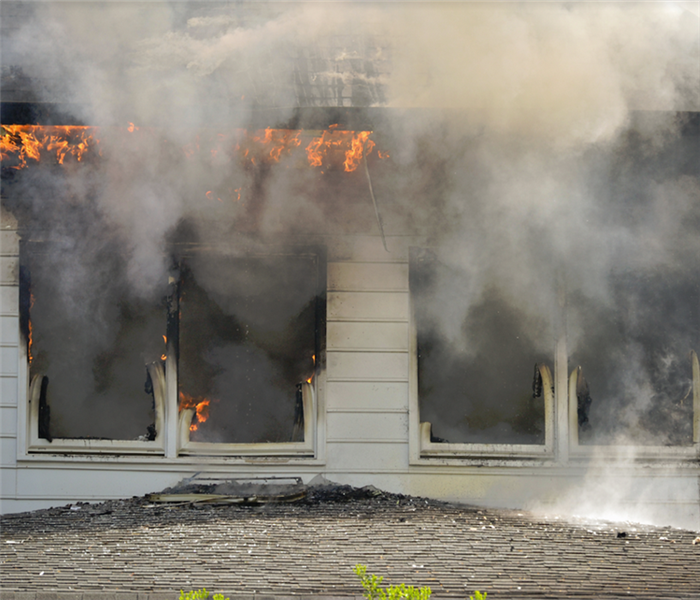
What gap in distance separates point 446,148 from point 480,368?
7.91 feet

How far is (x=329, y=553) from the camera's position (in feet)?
14.0

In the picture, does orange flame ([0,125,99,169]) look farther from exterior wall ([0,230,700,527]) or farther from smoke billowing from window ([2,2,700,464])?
exterior wall ([0,230,700,527])

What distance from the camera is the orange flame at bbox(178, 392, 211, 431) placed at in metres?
6.83

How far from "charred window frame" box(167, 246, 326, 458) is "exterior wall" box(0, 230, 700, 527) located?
0.15 m

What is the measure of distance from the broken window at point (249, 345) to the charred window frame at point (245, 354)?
0.01 meters

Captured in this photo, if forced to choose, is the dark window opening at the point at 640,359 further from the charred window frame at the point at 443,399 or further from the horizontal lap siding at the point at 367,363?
the horizontal lap siding at the point at 367,363

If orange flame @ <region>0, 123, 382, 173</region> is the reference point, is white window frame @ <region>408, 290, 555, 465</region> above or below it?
below

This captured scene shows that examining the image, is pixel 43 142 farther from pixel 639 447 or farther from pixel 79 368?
pixel 639 447

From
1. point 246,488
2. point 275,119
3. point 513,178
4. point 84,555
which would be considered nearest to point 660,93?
point 513,178

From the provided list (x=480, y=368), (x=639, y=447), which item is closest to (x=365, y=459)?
(x=480, y=368)

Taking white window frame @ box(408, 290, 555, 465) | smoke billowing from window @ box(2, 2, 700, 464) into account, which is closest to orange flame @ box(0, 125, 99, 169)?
smoke billowing from window @ box(2, 2, 700, 464)

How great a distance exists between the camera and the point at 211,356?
6844 millimetres

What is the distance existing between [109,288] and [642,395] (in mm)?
5987

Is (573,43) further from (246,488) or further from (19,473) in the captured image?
(19,473)
